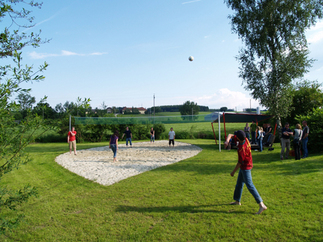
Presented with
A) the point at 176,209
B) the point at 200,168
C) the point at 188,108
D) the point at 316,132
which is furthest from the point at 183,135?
the point at 188,108

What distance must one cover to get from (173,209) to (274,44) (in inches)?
632

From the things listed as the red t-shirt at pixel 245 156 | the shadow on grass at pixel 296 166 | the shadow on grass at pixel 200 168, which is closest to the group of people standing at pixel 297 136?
the shadow on grass at pixel 296 166

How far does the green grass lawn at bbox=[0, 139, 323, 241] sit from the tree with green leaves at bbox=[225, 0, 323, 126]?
875 cm

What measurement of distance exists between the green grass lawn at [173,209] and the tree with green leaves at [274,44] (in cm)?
875

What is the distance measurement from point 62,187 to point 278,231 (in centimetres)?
639

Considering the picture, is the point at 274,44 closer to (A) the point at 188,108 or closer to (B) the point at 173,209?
(B) the point at 173,209

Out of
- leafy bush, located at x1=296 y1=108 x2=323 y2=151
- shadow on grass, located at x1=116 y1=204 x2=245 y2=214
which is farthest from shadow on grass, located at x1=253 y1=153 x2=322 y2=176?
shadow on grass, located at x1=116 y1=204 x2=245 y2=214

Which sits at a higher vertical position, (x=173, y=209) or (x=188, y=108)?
(x=188, y=108)

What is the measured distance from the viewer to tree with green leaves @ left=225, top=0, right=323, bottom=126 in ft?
51.1

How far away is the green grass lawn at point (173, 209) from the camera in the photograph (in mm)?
4141

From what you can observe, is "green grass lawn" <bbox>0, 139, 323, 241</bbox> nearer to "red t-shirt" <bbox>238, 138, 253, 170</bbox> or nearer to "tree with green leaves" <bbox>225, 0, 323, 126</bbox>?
"red t-shirt" <bbox>238, 138, 253, 170</bbox>

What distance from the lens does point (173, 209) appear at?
524 cm

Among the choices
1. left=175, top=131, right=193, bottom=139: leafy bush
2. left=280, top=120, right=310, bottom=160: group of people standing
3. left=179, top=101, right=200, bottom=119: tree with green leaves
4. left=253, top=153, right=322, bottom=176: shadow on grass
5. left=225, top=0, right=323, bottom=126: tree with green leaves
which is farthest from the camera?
left=179, top=101, right=200, bottom=119: tree with green leaves

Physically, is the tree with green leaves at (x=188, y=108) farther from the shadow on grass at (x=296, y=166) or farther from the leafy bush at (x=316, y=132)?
the shadow on grass at (x=296, y=166)
